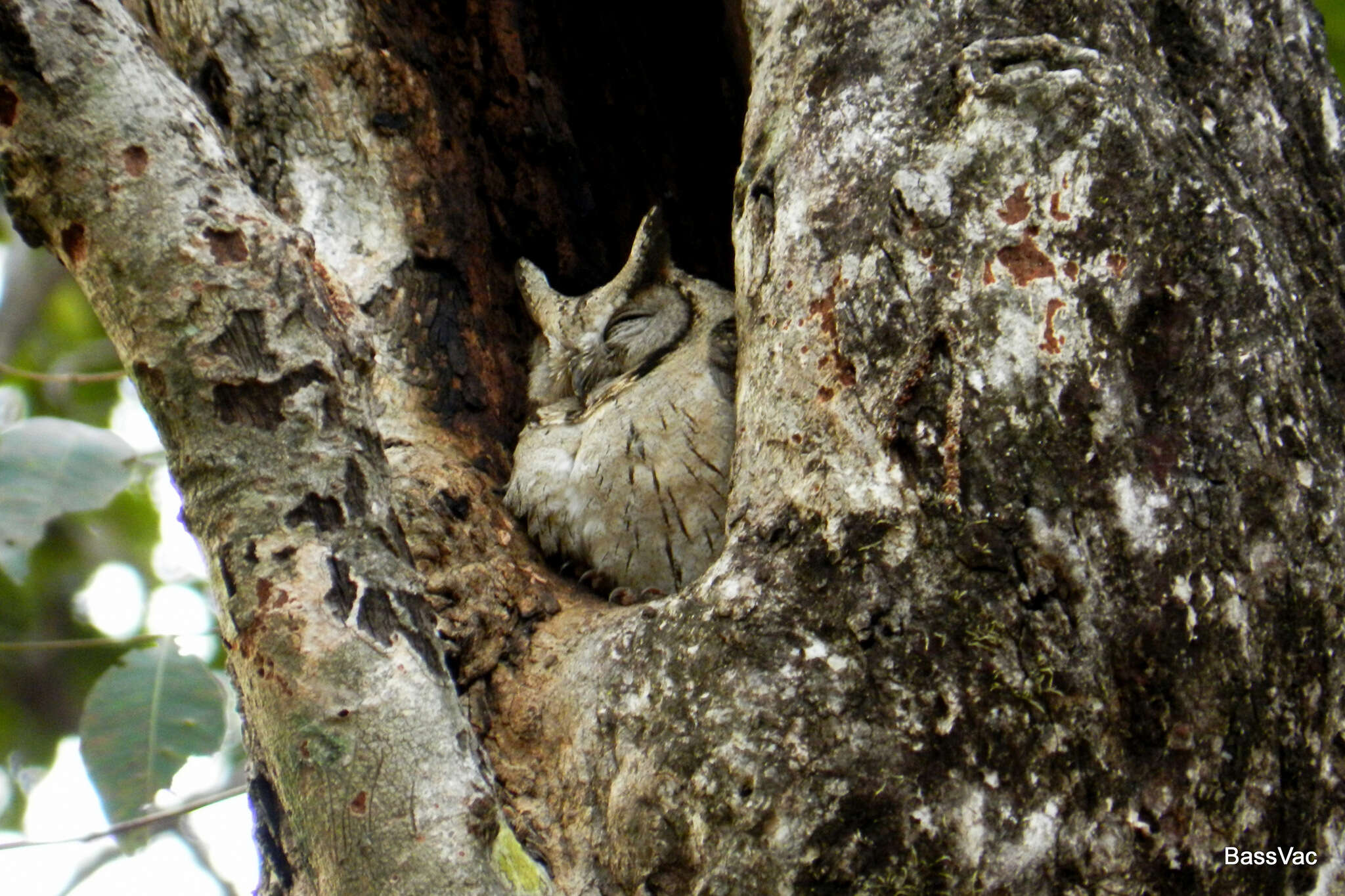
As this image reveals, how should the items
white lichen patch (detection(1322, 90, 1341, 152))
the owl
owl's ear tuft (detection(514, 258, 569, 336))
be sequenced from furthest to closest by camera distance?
owl's ear tuft (detection(514, 258, 569, 336)), the owl, white lichen patch (detection(1322, 90, 1341, 152))

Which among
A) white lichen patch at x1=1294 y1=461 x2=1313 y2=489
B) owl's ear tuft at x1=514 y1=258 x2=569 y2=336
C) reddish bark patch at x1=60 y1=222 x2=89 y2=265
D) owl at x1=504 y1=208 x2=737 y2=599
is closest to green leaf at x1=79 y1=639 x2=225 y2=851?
owl at x1=504 y1=208 x2=737 y2=599

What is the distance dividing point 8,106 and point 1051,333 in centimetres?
139

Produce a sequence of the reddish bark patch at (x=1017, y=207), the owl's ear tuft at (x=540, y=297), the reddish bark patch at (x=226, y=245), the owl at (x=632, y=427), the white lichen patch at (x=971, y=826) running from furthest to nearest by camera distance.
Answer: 1. the owl's ear tuft at (x=540, y=297)
2. the owl at (x=632, y=427)
3. the reddish bark patch at (x=1017, y=207)
4. the reddish bark patch at (x=226, y=245)
5. the white lichen patch at (x=971, y=826)

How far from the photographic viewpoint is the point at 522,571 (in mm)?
2088

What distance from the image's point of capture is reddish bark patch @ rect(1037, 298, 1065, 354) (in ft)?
5.06

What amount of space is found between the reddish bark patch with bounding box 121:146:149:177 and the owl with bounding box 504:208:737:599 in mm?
1028

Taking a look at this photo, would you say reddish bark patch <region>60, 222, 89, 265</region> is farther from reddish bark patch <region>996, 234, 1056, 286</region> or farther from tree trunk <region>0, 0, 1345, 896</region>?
reddish bark patch <region>996, 234, 1056, 286</region>

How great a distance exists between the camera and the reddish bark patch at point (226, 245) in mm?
1495

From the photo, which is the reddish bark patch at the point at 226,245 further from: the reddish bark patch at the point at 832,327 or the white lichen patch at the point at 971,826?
the white lichen patch at the point at 971,826

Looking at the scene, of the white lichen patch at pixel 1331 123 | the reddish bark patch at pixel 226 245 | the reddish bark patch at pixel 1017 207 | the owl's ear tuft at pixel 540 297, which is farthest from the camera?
the owl's ear tuft at pixel 540 297

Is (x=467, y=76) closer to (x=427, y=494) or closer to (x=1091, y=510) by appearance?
(x=427, y=494)

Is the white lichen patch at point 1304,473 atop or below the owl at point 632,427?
below

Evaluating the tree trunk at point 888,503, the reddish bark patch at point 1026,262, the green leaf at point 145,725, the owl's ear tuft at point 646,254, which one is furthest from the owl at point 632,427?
the green leaf at point 145,725

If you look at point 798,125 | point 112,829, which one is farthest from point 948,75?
point 112,829
